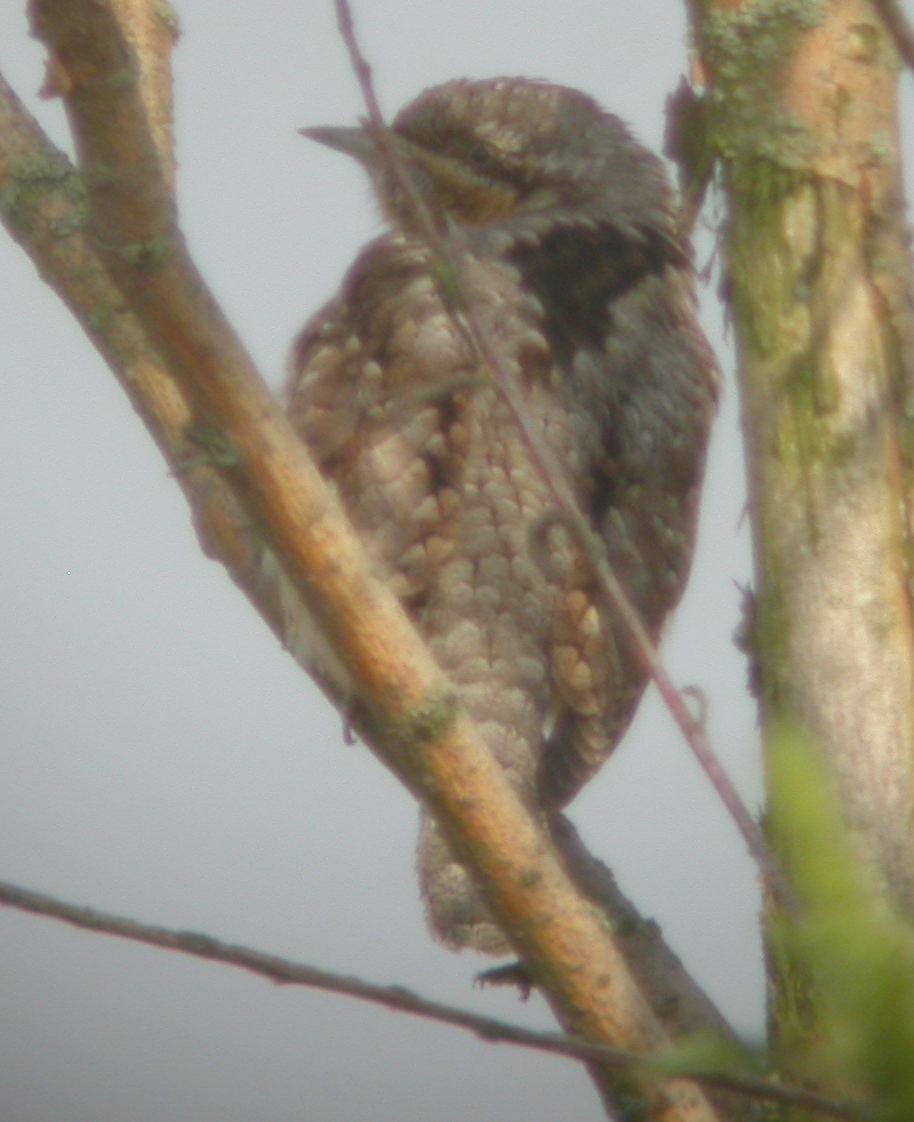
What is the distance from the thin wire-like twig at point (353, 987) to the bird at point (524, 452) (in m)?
1.34

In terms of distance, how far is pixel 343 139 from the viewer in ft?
16.3

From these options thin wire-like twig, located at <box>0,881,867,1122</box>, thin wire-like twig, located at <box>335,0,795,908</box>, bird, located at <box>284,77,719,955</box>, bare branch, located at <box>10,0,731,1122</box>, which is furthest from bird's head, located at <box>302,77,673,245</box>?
thin wire-like twig, located at <box>0,881,867,1122</box>

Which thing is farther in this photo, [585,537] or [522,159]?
[522,159]

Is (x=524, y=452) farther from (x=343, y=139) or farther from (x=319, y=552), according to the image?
(x=343, y=139)

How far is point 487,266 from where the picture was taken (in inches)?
147

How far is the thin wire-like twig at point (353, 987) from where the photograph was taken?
54.1 inches

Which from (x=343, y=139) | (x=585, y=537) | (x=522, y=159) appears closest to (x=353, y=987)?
(x=585, y=537)

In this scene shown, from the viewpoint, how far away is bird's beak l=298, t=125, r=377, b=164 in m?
4.97

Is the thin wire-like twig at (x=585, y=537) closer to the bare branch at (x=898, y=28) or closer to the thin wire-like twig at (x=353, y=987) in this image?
the thin wire-like twig at (x=353, y=987)

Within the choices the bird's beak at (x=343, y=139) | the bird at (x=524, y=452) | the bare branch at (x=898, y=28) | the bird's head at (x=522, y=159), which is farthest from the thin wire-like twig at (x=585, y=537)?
the bird's beak at (x=343, y=139)

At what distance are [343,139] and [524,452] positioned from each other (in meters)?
1.86

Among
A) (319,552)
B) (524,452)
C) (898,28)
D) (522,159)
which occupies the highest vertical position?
(522,159)

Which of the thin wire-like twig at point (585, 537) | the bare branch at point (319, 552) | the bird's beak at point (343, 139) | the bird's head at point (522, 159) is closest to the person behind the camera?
the thin wire-like twig at point (585, 537)

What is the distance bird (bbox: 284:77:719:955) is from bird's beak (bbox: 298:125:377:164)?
2.80 ft
